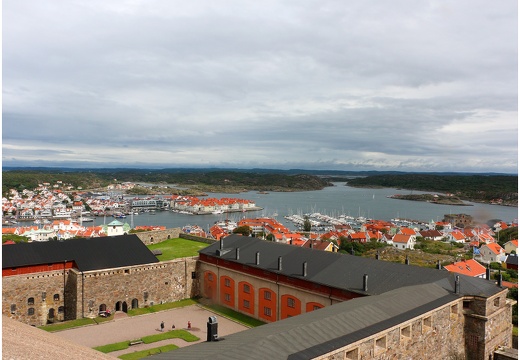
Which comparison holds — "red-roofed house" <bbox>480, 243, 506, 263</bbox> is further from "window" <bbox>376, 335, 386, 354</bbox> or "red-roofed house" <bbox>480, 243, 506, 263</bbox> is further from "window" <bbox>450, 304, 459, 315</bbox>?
"window" <bbox>376, 335, 386, 354</bbox>

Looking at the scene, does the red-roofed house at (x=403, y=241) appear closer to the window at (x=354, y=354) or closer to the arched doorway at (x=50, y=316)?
the arched doorway at (x=50, y=316)

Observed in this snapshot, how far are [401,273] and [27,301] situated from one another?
18.5m

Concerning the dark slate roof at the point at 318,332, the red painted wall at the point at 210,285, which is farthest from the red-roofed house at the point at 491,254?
the dark slate roof at the point at 318,332

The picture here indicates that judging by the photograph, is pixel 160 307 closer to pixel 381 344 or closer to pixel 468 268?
pixel 381 344

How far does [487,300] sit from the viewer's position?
43.6ft

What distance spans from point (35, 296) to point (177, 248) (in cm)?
1150

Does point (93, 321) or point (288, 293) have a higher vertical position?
point (288, 293)

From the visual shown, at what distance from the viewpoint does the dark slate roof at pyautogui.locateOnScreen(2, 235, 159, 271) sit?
2119cm

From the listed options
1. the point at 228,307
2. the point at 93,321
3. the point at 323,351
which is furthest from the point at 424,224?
the point at 323,351

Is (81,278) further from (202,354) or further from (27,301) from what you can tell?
(202,354)

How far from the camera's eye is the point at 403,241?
171 ft

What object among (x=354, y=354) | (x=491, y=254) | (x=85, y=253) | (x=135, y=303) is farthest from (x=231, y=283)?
(x=491, y=254)

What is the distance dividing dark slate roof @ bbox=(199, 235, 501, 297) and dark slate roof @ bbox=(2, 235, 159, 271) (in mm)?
5181

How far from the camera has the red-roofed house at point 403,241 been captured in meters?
52.0
